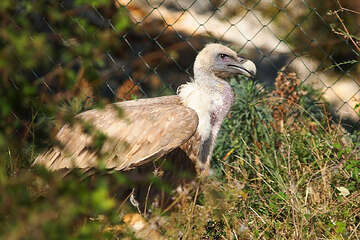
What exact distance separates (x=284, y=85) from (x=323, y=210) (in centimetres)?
168

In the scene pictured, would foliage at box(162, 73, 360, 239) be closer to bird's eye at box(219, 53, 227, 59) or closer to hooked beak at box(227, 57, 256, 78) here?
hooked beak at box(227, 57, 256, 78)

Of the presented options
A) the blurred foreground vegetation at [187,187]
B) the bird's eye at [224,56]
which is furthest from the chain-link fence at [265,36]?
the bird's eye at [224,56]

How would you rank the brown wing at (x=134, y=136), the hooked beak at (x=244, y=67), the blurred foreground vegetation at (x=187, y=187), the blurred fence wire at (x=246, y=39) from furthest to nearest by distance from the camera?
1. the blurred fence wire at (x=246, y=39)
2. the hooked beak at (x=244, y=67)
3. the brown wing at (x=134, y=136)
4. the blurred foreground vegetation at (x=187, y=187)

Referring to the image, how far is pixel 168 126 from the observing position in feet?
11.8

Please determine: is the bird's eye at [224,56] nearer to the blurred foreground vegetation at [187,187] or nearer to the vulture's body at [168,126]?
the vulture's body at [168,126]

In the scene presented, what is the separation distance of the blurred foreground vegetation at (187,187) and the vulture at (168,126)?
0.13 meters

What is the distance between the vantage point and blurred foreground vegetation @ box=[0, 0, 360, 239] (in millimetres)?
1417

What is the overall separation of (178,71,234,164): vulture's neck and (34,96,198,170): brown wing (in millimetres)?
117

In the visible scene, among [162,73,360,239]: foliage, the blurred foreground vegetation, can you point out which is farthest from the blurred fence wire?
[162,73,360,239]: foliage

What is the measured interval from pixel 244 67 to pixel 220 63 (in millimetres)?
157

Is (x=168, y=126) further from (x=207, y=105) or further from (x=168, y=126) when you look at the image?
(x=207, y=105)

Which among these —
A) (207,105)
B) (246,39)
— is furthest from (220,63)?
(246,39)

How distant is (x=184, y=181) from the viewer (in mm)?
3885

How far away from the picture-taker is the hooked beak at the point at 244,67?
160 inches
